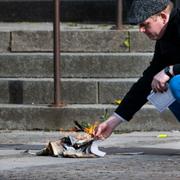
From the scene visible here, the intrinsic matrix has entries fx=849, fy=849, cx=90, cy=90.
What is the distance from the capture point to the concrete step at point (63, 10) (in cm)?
1045

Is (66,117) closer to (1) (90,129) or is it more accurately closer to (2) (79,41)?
(1) (90,129)

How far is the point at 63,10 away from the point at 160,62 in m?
4.56

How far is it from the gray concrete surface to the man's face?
0.92 meters

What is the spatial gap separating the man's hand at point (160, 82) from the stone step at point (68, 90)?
2591 mm

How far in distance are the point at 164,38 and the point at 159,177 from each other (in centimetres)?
100

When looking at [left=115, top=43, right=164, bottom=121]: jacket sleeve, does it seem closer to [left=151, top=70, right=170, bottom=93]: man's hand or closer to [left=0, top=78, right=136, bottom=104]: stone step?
[left=151, top=70, right=170, bottom=93]: man's hand

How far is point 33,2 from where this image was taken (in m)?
10.6

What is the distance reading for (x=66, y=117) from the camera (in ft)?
26.6

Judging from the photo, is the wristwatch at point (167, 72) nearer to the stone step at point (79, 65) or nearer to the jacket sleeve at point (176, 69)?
the jacket sleeve at point (176, 69)

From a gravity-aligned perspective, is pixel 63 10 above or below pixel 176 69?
→ above

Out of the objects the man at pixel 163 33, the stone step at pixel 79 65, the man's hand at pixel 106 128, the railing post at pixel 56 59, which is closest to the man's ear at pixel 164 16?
the man at pixel 163 33

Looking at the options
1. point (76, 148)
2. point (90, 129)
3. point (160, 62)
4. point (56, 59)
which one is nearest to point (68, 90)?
point (56, 59)

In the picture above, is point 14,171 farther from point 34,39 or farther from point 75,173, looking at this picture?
point 34,39

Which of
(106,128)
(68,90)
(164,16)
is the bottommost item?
(106,128)
